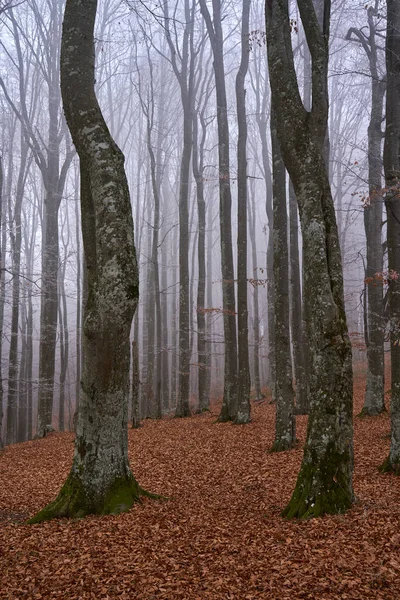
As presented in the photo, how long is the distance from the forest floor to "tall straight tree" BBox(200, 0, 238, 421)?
625 cm

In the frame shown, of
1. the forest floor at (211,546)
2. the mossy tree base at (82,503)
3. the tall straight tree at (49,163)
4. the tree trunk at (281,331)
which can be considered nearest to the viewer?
the forest floor at (211,546)

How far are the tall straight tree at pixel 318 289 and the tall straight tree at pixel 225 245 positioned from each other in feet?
27.0

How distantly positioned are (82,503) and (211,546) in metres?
1.65

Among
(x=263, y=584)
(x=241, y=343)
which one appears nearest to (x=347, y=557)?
(x=263, y=584)

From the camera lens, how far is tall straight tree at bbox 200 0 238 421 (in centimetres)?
1359

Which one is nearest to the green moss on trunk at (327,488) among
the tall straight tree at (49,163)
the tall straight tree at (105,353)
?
the tall straight tree at (105,353)

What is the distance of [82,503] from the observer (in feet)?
16.7

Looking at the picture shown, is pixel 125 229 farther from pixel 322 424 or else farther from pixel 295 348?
pixel 295 348

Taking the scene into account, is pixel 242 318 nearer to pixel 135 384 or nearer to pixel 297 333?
pixel 297 333

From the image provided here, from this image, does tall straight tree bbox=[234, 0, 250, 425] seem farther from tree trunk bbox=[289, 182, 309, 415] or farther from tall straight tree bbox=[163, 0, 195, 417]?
tall straight tree bbox=[163, 0, 195, 417]

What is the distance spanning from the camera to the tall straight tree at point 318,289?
15.5ft

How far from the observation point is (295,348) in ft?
48.8

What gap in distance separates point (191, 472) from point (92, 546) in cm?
A: 367

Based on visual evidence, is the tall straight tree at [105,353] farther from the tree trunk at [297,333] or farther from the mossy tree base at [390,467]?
the tree trunk at [297,333]
